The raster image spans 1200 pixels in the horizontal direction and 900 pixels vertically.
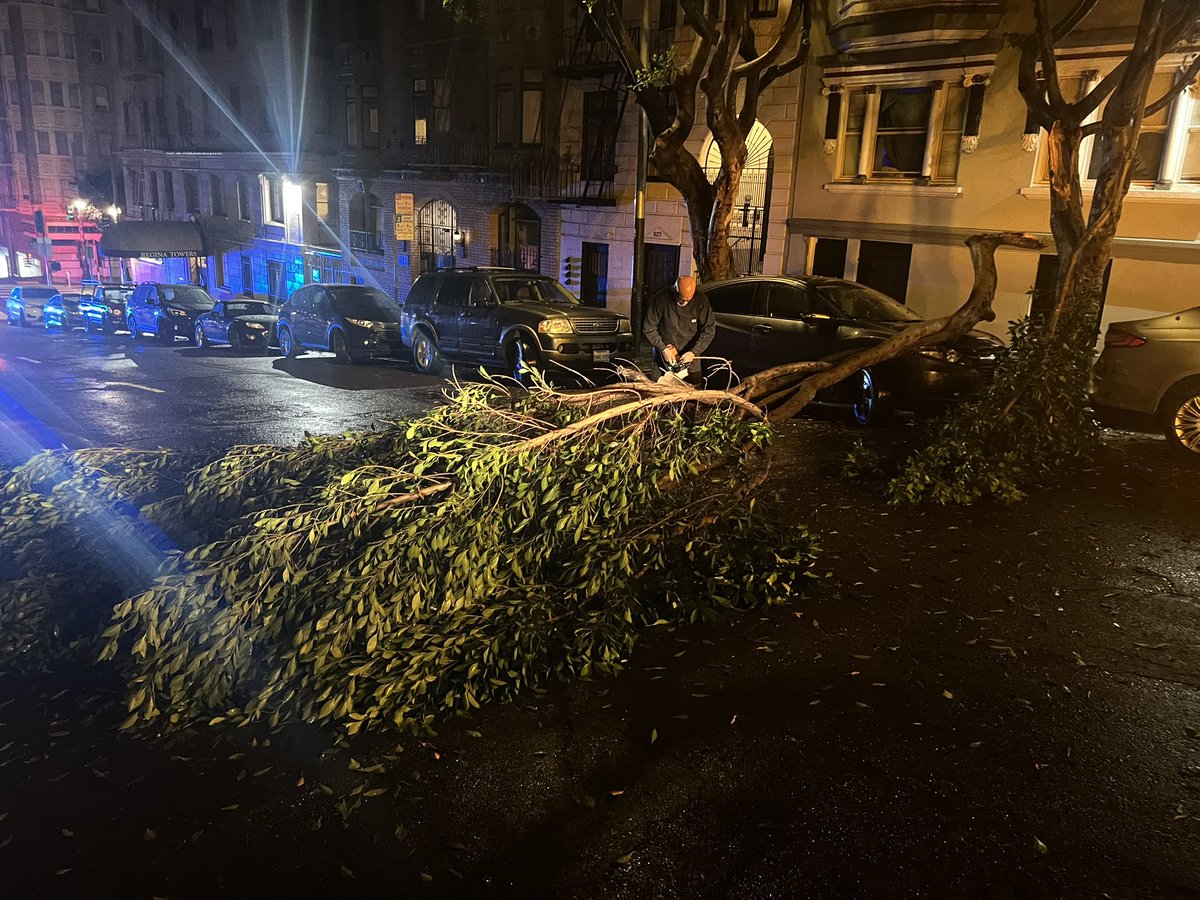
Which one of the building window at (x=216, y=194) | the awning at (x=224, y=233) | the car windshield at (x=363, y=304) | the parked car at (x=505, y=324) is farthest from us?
the building window at (x=216, y=194)

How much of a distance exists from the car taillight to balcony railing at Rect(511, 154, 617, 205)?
16.1 metres

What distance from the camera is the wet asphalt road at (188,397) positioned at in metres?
12.4

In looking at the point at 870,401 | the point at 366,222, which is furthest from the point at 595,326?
the point at 366,222

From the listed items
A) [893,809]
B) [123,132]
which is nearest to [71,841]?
[893,809]

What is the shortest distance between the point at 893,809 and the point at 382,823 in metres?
2.50

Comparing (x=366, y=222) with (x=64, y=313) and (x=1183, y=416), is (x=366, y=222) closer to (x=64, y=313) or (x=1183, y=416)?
(x=64, y=313)

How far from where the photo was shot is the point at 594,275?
2605 cm

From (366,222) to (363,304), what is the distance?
680 inches

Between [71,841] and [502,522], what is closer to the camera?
[71,841]

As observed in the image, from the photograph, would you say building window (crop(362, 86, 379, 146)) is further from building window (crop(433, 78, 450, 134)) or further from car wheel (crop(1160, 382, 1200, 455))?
car wheel (crop(1160, 382, 1200, 455))

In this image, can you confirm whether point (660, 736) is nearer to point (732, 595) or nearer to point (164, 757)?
point (732, 595)

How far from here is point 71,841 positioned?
434 cm

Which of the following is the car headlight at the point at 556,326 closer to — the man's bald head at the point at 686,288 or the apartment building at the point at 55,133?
the man's bald head at the point at 686,288

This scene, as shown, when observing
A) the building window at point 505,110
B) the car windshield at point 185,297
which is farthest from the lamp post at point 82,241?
the building window at point 505,110
